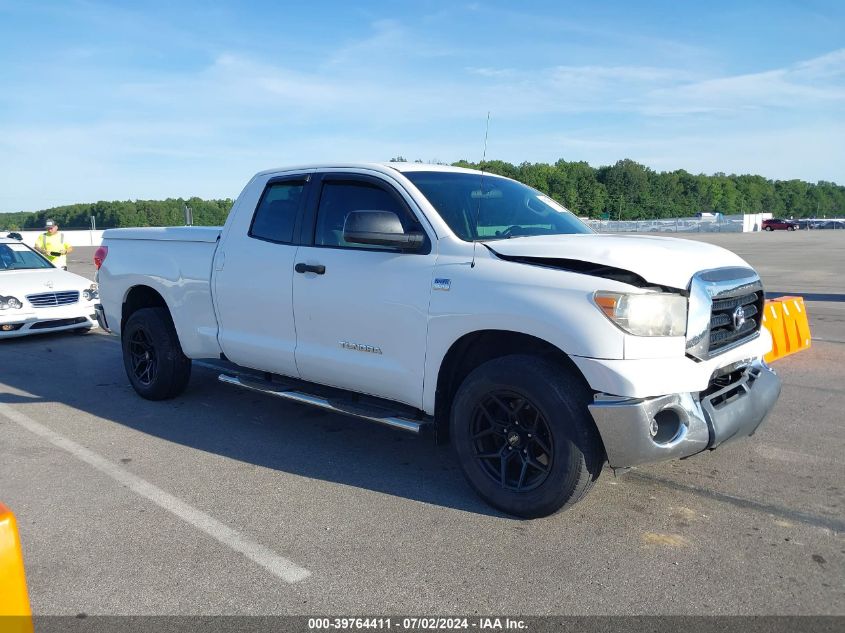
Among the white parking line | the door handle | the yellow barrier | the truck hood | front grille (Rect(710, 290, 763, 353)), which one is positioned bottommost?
the white parking line

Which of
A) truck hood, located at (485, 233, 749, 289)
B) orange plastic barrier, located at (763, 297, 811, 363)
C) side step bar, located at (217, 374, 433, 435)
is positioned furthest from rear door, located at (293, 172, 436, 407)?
orange plastic barrier, located at (763, 297, 811, 363)

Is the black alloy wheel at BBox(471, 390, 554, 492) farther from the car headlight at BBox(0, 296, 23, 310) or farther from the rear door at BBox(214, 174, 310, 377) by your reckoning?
the car headlight at BBox(0, 296, 23, 310)

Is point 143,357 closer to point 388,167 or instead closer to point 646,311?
point 388,167

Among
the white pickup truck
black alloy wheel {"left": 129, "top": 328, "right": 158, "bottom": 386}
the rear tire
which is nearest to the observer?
the white pickup truck

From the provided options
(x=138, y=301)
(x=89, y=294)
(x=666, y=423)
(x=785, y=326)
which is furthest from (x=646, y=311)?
(x=89, y=294)

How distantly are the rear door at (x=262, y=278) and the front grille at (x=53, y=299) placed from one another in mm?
5531

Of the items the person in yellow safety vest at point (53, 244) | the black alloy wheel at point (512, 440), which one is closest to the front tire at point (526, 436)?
the black alloy wheel at point (512, 440)

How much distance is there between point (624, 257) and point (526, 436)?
108cm

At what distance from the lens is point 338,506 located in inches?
167

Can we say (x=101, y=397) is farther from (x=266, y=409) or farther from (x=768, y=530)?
(x=768, y=530)

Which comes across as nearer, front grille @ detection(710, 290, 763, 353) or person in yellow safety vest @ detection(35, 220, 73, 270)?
front grille @ detection(710, 290, 763, 353)

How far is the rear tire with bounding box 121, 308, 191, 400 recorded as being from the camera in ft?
20.7

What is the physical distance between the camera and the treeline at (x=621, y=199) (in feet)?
79.2

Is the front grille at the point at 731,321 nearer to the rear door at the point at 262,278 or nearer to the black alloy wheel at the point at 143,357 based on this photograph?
the rear door at the point at 262,278
